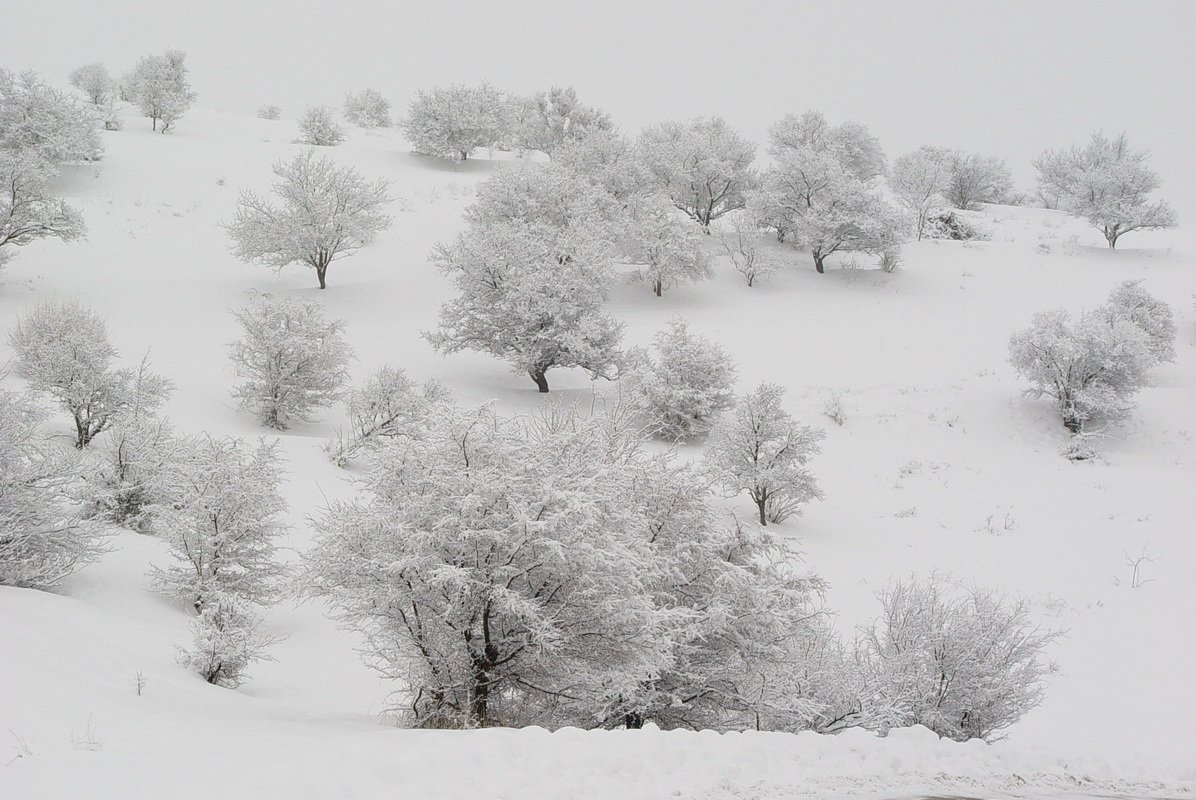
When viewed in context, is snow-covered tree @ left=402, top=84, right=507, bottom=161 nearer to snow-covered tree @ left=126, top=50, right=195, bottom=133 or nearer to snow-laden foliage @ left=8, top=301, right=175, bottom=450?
snow-covered tree @ left=126, top=50, right=195, bottom=133

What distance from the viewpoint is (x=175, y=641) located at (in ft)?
28.2

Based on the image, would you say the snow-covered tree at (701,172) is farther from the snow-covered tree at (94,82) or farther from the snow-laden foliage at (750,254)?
the snow-covered tree at (94,82)

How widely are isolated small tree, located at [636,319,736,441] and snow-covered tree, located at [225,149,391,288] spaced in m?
12.0

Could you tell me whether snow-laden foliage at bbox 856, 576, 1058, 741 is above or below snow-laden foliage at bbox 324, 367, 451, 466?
below

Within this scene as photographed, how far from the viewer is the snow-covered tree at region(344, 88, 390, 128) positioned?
54.0 m

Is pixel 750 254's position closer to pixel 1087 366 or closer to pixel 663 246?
pixel 663 246

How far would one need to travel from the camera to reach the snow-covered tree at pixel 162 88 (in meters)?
40.5

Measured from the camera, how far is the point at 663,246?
95.9 ft

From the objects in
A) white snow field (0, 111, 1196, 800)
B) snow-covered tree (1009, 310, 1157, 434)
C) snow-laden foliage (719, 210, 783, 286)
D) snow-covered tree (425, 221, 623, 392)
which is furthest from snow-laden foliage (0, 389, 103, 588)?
snow-laden foliage (719, 210, 783, 286)

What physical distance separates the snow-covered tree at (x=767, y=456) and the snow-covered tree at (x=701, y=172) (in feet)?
64.8

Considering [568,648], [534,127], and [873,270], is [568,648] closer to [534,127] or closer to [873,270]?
[873,270]

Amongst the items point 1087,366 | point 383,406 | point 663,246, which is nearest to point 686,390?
point 383,406

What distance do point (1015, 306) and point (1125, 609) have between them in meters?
20.4

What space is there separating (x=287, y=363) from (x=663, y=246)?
15385 millimetres
